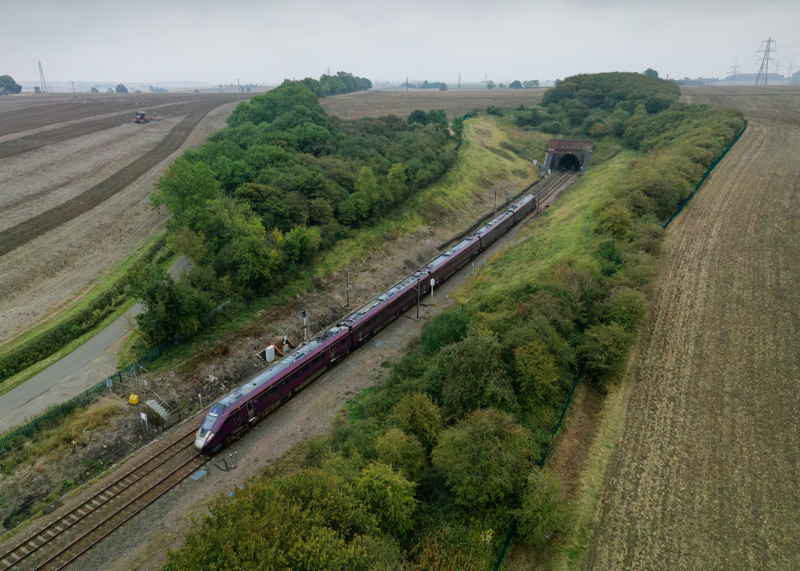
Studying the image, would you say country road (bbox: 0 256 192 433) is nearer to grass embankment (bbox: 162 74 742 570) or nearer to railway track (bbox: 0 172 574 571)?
railway track (bbox: 0 172 574 571)

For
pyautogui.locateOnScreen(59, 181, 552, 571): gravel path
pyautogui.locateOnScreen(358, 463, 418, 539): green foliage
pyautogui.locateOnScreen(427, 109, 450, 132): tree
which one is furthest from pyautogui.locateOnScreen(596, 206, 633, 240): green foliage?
pyautogui.locateOnScreen(427, 109, 450, 132): tree

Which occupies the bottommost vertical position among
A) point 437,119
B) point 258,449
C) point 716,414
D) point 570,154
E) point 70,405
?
point 258,449

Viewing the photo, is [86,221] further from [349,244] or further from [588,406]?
[588,406]

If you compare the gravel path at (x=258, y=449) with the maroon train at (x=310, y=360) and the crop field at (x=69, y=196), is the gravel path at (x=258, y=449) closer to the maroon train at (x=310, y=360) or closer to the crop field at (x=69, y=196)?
the maroon train at (x=310, y=360)

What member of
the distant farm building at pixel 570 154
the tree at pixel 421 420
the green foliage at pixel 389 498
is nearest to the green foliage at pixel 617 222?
the tree at pixel 421 420

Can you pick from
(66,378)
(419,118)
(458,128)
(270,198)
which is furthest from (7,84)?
(66,378)

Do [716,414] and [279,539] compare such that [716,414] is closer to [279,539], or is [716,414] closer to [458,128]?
A: [279,539]
